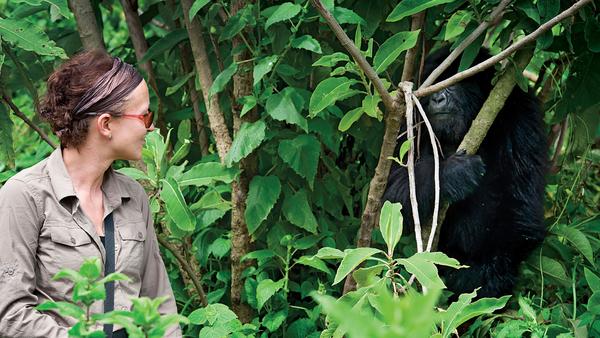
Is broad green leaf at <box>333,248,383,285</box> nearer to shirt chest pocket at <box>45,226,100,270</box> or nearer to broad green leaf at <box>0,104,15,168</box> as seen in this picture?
shirt chest pocket at <box>45,226,100,270</box>

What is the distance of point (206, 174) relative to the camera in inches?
141

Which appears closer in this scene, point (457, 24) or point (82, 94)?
point (82, 94)

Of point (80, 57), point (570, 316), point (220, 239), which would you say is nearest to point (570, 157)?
point (570, 316)

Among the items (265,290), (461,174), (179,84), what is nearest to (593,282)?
(461,174)

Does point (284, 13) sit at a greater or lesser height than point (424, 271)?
greater

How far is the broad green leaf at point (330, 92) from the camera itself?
3.21m

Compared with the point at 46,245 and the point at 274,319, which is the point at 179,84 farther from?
the point at 46,245

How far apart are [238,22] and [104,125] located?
1.01 meters

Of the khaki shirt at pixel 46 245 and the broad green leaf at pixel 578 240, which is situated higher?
the khaki shirt at pixel 46 245

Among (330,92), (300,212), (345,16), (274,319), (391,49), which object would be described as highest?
(345,16)

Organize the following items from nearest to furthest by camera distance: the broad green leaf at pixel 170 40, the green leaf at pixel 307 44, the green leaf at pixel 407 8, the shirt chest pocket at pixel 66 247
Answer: the shirt chest pocket at pixel 66 247, the green leaf at pixel 407 8, the green leaf at pixel 307 44, the broad green leaf at pixel 170 40

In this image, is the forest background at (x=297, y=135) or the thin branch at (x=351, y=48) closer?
the thin branch at (x=351, y=48)

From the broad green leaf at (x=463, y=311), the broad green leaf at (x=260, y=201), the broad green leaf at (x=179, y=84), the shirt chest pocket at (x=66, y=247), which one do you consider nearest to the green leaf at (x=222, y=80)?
the broad green leaf at (x=260, y=201)

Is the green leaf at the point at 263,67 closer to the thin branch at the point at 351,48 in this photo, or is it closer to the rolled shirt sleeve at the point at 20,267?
the thin branch at the point at 351,48
